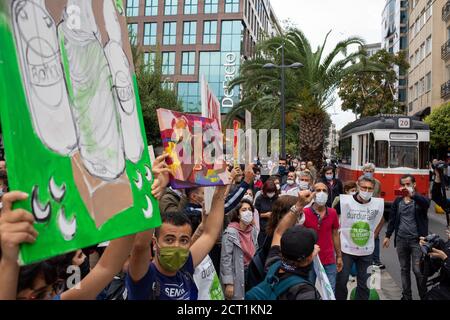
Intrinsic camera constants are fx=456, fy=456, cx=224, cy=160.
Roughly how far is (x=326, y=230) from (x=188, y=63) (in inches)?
1885

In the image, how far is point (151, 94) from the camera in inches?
965

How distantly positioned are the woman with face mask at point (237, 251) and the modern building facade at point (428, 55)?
3093 centimetres

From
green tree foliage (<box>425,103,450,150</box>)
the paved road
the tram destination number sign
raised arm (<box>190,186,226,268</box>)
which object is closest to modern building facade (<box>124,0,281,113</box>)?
green tree foliage (<box>425,103,450,150</box>)

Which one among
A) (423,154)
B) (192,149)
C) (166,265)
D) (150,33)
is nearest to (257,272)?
(166,265)

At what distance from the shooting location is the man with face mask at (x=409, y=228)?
5.96 metres

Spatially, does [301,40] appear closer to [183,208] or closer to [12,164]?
[183,208]

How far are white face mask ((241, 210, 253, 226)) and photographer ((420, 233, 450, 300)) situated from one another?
5.55 ft

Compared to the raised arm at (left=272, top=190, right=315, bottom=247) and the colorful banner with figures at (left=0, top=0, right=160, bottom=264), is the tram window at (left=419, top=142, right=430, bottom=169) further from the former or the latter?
the colorful banner with figures at (left=0, top=0, right=160, bottom=264)

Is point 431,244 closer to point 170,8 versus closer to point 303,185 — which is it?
point 303,185

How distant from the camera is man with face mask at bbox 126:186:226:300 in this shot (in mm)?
2326

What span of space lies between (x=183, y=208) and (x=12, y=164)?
3416mm

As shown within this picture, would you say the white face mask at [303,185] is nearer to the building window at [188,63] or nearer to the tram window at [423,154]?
the tram window at [423,154]

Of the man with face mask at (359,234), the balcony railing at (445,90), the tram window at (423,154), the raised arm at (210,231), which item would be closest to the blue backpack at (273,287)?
the raised arm at (210,231)
